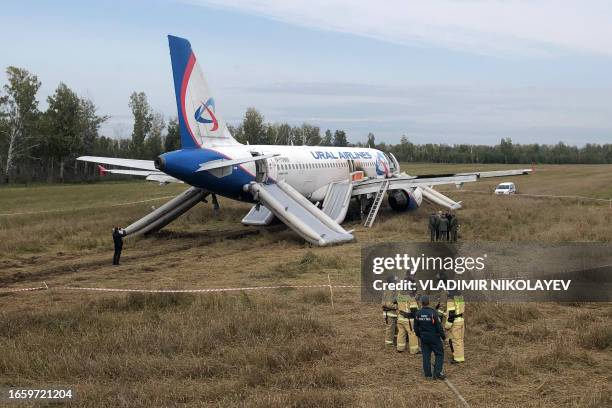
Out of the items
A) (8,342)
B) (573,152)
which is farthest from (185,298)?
(573,152)

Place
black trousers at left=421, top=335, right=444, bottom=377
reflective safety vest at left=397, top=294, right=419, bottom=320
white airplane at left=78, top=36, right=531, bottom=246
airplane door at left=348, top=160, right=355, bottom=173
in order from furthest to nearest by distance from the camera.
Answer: airplane door at left=348, top=160, right=355, bottom=173 → white airplane at left=78, top=36, right=531, bottom=246 → reflective safety vest at left=397, top=294, right=419, bottom=320 → black trousers at left=421, top=335, right=444, bottom=377

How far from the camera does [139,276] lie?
20.8 metres

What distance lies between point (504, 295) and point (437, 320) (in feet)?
20.0

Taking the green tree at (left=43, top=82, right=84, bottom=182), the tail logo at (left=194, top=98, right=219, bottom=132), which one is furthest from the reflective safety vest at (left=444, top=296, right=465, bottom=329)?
the green tree at (left=43, top=82, right=84, bottom=182)

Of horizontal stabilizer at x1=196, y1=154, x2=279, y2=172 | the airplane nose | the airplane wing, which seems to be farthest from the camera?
the airplane wing

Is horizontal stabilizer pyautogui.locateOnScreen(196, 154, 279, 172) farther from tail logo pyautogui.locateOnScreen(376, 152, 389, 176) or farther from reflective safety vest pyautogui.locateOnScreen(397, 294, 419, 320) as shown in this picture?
tail logo pyautogui.locateOnScreen(376, 152, 389, 176)

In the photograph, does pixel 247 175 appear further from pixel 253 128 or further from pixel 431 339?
pixel 253 128

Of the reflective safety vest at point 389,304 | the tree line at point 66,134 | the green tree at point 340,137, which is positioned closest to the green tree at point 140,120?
the tree line at point 66,134

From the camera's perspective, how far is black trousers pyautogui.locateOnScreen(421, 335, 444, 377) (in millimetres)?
10438

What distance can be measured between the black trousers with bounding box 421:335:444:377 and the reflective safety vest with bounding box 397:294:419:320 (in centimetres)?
118

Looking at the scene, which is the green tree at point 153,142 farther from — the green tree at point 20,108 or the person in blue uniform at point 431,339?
the person in blue uniform at point 431,339

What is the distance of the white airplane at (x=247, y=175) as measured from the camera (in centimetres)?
2617

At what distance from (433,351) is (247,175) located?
18988 millimetres

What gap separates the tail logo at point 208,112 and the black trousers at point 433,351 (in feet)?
62.2
